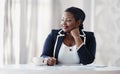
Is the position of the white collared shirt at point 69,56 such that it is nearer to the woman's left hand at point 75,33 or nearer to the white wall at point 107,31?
the woman's left hand at point 75,33

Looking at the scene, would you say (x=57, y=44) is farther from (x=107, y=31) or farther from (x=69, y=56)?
(x=107, y=31)

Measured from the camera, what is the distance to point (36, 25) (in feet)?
9.79

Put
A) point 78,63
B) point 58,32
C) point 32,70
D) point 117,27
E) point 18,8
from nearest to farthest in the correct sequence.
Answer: point 32,70
point 78,63
point 58,32
point 117,27
point 18,8

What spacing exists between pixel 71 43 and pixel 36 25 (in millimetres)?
1254

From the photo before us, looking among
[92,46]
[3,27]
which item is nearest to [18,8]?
[3,27]

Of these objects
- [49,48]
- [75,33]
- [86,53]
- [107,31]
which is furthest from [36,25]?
[86,53]

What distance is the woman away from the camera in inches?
68.0

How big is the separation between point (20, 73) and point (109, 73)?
525 millimetres

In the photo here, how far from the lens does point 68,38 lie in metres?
1.86

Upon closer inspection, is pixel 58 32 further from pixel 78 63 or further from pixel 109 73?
pixel 109 73

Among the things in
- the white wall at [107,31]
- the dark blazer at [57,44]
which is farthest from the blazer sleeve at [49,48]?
the white wall at [107,31]

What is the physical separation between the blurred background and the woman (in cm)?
102

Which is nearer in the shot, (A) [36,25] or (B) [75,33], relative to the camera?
(B) [75,33]

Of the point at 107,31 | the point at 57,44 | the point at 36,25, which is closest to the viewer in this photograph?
the point at 57,44
